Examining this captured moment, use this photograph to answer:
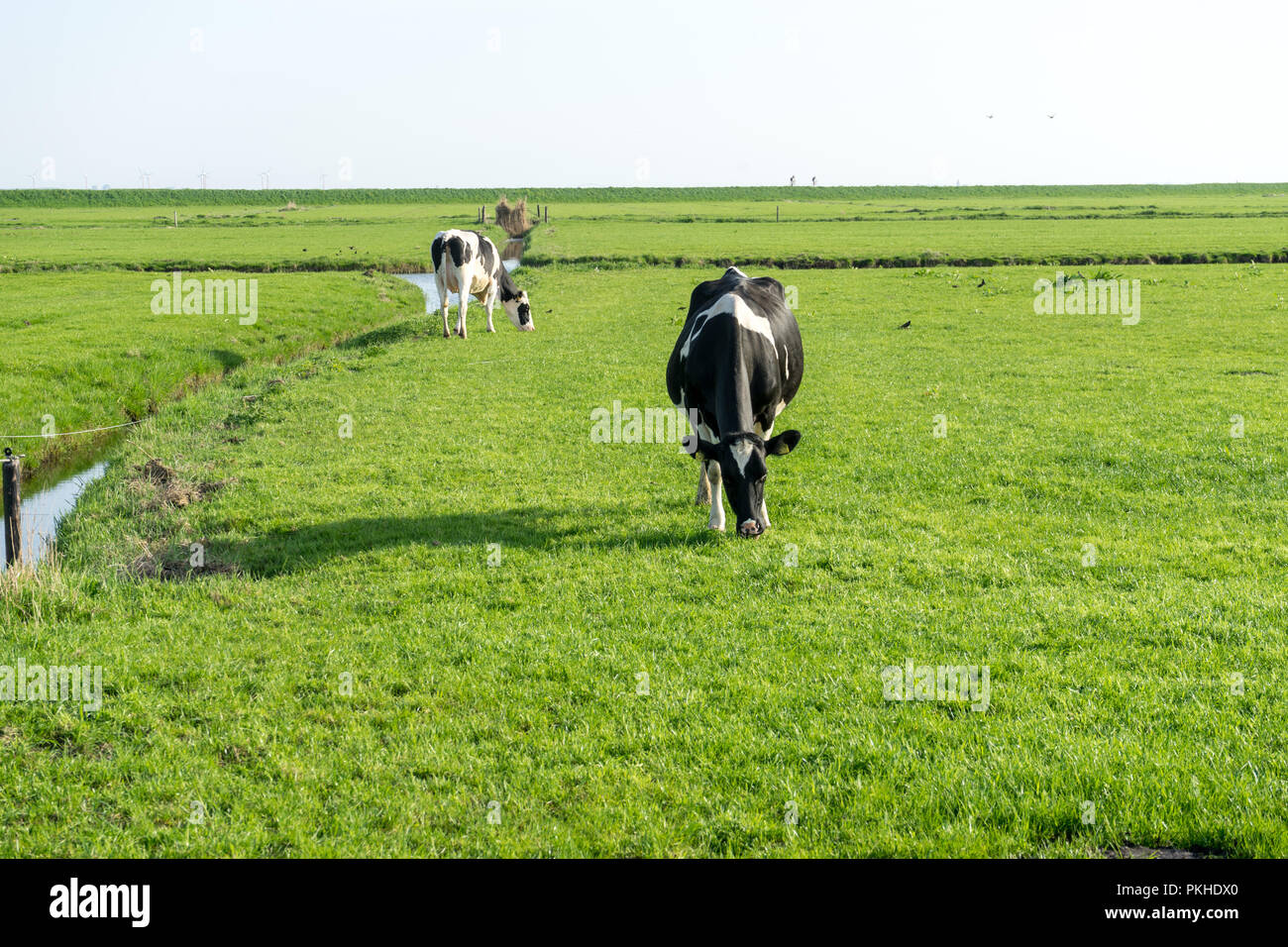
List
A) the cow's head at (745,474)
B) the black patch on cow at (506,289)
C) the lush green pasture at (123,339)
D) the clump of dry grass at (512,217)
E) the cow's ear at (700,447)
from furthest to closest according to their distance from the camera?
the clump of dry grass at (512,217) < the black patch on cow at (506,289) < the lush green pasture at (123,339) < the cow's ear at (700,447) < the cow's head at (745,474)

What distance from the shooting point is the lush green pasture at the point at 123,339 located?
61.0 ft

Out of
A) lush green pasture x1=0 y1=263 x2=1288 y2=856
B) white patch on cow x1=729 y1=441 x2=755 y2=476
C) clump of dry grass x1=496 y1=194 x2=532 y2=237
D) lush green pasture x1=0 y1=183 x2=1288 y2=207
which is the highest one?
lush green pasture x1=0 y1=183 x2=1288 y2=207

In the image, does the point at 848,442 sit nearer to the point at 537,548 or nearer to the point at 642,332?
the point at 537,548

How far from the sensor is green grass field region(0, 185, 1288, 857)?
568cm

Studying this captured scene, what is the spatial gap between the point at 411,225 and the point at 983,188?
14222 centimetres

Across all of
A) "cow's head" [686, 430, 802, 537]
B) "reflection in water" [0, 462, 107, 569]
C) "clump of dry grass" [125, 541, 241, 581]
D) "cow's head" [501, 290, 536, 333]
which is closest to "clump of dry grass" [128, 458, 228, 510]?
"reflection in water" [0, 462, 107, 569]

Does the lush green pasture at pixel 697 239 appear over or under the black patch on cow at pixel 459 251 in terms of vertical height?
over

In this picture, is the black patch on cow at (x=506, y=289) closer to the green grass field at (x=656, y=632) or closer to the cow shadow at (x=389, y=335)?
the cow shadow at (x=389, y=335)

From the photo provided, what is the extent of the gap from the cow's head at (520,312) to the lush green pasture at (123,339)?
6116mm

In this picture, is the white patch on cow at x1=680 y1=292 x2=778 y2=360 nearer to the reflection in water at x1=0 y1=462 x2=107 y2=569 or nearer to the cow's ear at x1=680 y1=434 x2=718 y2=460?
the cow's ear at x1=680 y1=434 x2=718 y2=460

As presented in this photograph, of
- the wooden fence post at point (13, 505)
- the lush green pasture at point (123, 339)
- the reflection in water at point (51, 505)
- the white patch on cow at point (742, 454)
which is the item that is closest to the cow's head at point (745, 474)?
the white patch on cow at point (742, 454)

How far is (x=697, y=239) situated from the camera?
2557 inches

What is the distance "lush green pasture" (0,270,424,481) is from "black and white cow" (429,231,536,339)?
5094 millimetres

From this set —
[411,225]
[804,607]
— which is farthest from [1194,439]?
[411,225]
